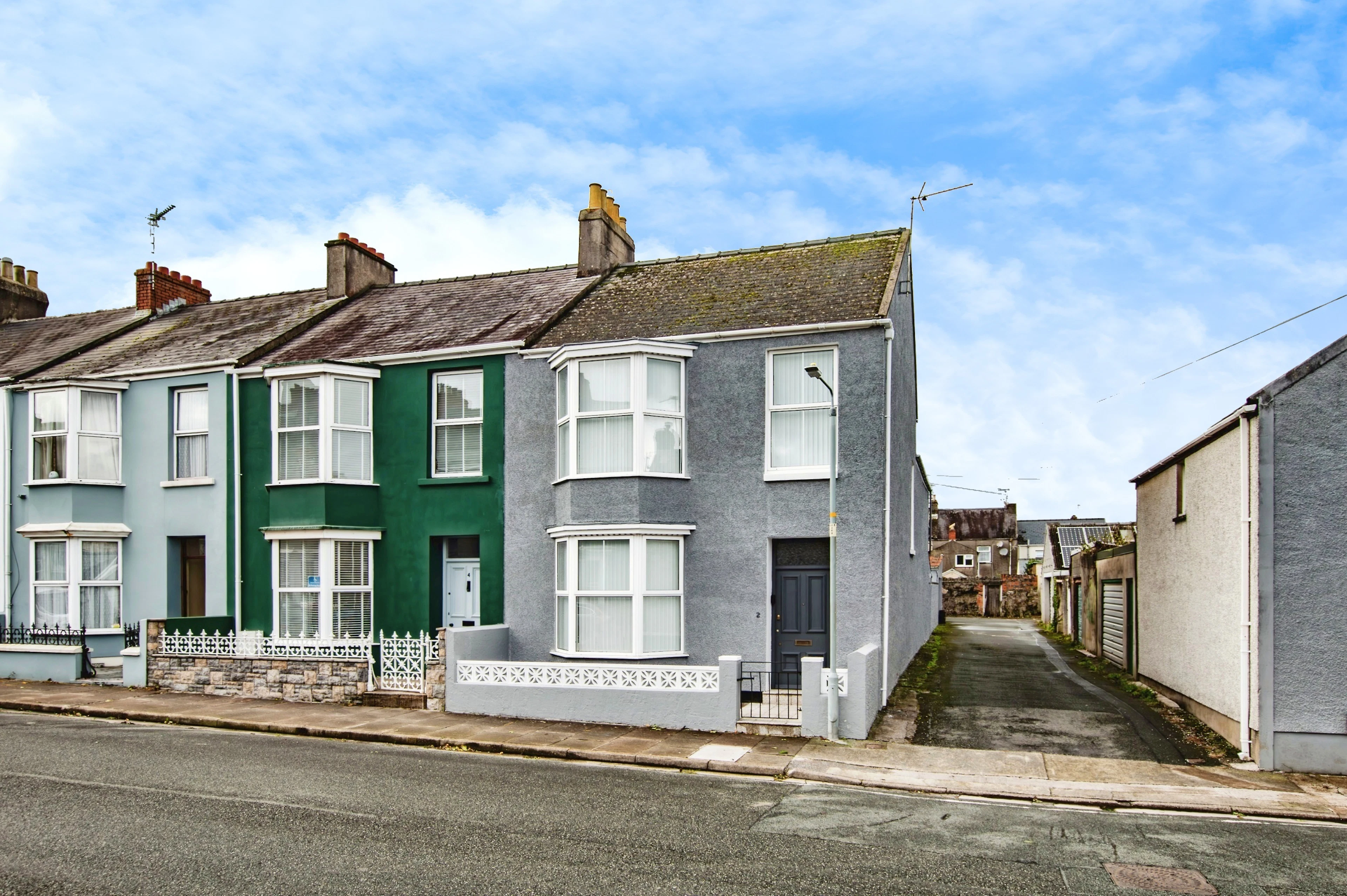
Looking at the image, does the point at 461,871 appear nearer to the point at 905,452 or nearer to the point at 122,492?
the point at 905,452

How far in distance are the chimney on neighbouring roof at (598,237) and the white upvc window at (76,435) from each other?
1104cm

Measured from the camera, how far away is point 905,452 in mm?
21172

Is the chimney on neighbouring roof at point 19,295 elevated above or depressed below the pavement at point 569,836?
above

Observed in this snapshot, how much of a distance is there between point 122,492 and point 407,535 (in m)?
7.57

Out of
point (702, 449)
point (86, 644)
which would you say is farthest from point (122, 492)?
point (702, 449)

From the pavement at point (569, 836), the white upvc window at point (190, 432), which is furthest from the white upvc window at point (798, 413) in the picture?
the white upvc window at point (190, 432)

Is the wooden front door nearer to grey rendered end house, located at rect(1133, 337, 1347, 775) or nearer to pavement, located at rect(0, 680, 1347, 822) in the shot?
pavement, located at rect(0, 680, 1347, 822)

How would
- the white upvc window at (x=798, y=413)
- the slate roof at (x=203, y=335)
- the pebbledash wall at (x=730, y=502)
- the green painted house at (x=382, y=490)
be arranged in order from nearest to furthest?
the pebbledash wall at (x=730, y=502) → the white upvc window at (x=798, y=413) → the green painted house at (x=382, y=490) → the slate roof at (x=203, y=335)

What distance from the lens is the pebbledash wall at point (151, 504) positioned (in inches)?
840

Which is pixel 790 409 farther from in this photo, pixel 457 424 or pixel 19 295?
pixel 19 295

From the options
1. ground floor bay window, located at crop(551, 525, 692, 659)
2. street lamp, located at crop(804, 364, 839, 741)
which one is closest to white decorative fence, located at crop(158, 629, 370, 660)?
ground floor bay window, located at crop(551, 525, 692, 659)

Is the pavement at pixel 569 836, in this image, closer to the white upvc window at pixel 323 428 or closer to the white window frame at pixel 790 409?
the white window frame at pixel 790 409

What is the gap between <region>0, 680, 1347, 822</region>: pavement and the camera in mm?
11242

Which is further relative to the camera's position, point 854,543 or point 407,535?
point 407,535
